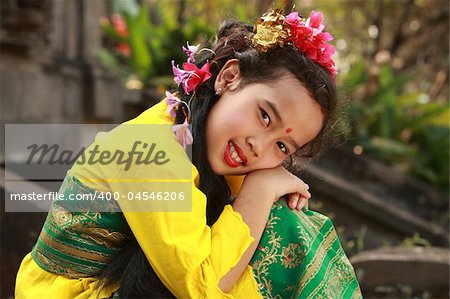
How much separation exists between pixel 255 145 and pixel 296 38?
0.39 metres

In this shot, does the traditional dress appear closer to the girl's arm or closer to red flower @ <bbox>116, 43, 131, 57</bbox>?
the girl's arm

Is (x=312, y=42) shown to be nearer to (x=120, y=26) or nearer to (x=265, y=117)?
(x=265, y=117)

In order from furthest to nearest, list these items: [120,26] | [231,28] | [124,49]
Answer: [120,26] < [124,49] < [231,28]

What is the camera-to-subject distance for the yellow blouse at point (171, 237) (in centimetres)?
179

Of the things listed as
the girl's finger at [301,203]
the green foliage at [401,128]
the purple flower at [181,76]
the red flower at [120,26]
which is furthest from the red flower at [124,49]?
the girl's finger at [301,203]

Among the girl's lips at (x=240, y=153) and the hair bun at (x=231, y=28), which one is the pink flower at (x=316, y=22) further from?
the girl's lips at (x=240, y=153)

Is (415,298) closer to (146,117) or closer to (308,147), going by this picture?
(308,147)

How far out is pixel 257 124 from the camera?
6.44ft

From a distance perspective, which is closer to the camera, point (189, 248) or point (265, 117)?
point (189, 248)

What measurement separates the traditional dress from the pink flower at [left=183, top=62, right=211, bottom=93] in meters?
0.12

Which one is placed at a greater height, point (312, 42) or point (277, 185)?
point (312, 42)

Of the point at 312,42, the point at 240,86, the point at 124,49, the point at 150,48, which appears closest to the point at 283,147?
the point at 240,86

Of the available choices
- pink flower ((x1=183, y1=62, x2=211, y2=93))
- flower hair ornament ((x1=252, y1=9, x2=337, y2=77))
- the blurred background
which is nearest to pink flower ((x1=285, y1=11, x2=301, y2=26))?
flower hair ornament ((x1=252, y1=9, x2=337, y2=77))

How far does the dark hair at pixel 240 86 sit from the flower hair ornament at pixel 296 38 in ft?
0.07
